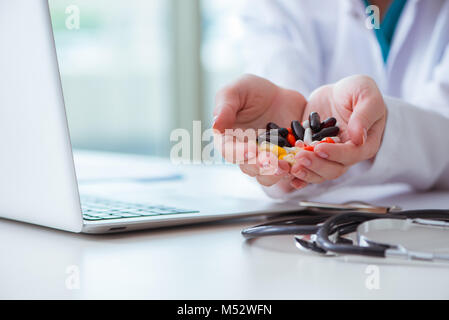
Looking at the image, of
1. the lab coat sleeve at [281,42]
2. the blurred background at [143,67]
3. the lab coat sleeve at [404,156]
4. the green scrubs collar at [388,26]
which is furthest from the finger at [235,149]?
the blurred background at [143,67]

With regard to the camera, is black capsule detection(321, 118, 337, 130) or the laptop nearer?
the laptop

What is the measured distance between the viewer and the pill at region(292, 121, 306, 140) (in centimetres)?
46

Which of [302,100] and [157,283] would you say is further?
[302,100]

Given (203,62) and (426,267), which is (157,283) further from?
(203,62)

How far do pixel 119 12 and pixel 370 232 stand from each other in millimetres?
2782

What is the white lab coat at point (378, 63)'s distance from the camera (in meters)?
0.58

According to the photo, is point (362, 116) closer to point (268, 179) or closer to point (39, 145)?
point (268, 179)

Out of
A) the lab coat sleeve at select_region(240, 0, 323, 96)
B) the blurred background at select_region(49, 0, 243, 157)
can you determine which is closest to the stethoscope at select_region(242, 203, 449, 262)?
the lab coat sleeve at select_region(240, 0, 323, 96)

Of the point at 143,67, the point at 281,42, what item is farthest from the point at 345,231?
the point at 143,67

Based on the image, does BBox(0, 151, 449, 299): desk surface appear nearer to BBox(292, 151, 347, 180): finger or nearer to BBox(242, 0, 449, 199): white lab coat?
BBox(292, 151, 347, 180): finger

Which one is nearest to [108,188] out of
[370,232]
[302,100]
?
[302,100]

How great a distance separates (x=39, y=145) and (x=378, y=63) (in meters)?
0.65

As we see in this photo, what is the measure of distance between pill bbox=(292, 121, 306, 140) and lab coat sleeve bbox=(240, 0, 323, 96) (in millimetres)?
278

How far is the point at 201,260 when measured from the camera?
13.0 inches
